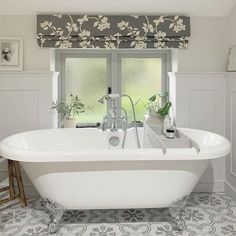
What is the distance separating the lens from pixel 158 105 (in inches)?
141

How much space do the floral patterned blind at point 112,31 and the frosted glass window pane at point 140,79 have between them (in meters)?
0.42

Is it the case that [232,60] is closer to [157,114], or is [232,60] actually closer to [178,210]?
[157,114]

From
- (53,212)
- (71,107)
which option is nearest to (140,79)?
(71,107)

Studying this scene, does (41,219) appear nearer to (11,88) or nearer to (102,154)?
(102,154)

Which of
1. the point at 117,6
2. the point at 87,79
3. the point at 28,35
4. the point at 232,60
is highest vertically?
the point at 117,6

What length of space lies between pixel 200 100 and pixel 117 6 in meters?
1.26

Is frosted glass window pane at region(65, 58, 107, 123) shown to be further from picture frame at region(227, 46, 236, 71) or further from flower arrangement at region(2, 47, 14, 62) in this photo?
picture frame at region(227, 46, 236, 71)

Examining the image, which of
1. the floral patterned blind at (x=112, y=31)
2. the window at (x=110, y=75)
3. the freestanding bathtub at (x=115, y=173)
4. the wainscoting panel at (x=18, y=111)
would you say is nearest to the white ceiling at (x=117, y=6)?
the floral patterned blind at (x=112, y=31)

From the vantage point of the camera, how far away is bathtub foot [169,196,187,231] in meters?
2.35

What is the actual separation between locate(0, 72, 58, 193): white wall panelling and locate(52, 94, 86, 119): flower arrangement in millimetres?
101

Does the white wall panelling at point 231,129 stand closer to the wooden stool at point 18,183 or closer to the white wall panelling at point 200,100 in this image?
the white wall panelling at point 200,100

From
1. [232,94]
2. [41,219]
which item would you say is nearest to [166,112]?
[232,94]

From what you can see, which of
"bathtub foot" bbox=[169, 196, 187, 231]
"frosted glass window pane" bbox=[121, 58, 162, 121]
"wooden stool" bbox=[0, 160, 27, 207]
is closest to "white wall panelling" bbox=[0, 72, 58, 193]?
"wooden stool" bbox=[0, 160, 27, 207]

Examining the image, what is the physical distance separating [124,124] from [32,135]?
2.88 ft
